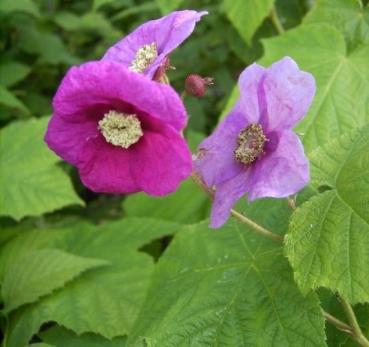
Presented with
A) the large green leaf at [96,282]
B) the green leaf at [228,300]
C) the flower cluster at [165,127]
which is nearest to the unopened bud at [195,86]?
the flower cluster at [165,127]

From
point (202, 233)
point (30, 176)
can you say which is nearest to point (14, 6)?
point (30, 176)

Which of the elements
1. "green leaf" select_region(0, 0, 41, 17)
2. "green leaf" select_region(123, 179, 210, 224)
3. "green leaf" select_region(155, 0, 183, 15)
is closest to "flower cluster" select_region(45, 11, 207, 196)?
"green leaf" select_region(155, 0, 183, 15)

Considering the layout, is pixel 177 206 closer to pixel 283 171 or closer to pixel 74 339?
pixel 74 339

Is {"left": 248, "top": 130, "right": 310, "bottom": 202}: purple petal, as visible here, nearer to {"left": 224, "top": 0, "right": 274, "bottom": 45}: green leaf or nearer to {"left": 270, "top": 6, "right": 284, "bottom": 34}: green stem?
{"left": 224, "top": 0, "right": 274, "bottom": 45}: green leaf

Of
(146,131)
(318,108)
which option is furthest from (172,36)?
(318,108)

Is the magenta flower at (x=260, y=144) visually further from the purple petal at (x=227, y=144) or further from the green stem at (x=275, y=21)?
the green stem at (x=275, y=21)

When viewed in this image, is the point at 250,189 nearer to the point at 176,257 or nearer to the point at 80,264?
the point at 176,257

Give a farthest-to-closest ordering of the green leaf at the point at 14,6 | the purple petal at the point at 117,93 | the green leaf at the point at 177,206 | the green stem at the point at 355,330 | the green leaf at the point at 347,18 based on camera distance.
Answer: the green leaf at the point at 14,6, the green leaf at the point at 177,206, the green leaf at the point at 347,18, the green stem at the point at 355,330, the purple petal at the point at 117,93
